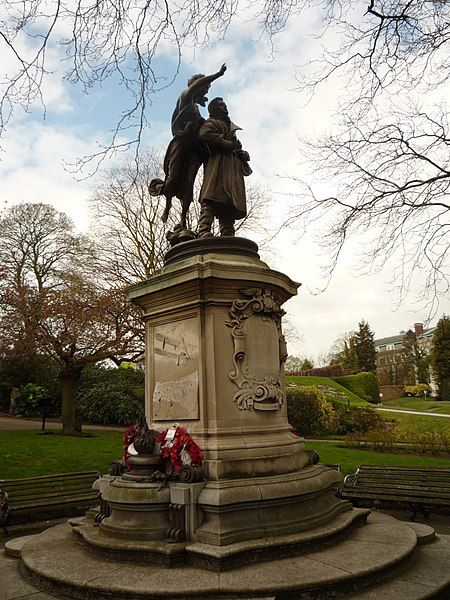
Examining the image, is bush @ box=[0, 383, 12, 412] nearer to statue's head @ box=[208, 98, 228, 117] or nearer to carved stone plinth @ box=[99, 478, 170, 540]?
statue's head @ box=[208, 98, 228, 117]

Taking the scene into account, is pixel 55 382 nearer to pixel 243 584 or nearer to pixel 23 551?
pixel 23 551

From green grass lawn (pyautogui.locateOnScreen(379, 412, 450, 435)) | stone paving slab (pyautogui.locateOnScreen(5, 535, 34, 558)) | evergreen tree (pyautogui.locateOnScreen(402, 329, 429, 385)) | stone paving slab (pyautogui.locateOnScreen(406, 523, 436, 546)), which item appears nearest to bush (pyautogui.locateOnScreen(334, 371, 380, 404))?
green grass lawn (pyautogui.locateOnScreen(379, 412, 450, 435))

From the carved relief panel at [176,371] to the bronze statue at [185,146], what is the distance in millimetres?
1859

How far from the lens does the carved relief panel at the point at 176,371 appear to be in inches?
229

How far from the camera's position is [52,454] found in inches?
522

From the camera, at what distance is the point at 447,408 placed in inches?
1497

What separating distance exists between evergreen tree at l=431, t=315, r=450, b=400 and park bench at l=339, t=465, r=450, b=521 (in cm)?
Result: 4557

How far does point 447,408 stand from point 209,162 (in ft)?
122

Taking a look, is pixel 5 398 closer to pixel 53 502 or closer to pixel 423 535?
pixel 53 502

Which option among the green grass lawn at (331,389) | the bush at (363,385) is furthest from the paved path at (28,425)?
the bush at (363,385)

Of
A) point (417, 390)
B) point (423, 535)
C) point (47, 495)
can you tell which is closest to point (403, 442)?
point (423, 535)

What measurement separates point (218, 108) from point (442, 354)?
166 feet

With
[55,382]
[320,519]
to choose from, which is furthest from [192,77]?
[55,382]

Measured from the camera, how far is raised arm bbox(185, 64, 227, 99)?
6777mm
